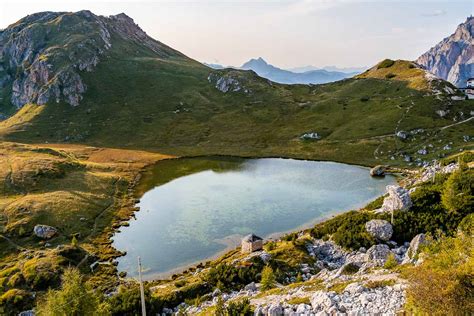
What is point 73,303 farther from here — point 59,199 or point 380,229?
point 59,199

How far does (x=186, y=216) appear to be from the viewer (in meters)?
89.5

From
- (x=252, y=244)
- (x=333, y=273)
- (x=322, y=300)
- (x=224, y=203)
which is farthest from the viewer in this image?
(x=224, y=203)

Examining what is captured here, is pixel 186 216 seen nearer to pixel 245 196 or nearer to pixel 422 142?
pixel 245 196

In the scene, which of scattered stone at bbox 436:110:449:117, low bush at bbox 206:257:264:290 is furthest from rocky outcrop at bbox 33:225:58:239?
scattered stone at bbox 436:110:449:117

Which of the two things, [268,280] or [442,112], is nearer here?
[268,280]

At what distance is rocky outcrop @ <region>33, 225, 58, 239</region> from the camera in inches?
3027

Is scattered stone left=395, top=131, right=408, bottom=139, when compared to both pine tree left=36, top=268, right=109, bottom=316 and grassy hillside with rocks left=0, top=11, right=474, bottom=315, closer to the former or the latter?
grassy hillside with rocks left=0, top=11, right=474, bottom=315

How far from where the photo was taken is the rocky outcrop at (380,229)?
54688 mm

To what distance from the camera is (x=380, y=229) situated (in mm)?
55406

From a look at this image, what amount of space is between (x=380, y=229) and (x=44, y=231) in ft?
214

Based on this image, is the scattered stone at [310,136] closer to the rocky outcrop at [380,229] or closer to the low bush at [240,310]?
the rocky outcrop at [380,229]

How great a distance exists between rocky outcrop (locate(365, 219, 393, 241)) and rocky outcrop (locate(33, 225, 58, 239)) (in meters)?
62.0

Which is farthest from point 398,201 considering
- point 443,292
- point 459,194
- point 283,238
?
point 443,292

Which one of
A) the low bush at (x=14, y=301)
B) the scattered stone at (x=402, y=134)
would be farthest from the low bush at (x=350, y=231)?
the scattered stone at (x=402, y=134)
